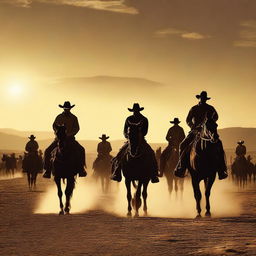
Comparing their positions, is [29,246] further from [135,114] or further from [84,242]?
[135,114]

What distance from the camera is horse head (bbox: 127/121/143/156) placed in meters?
15.3

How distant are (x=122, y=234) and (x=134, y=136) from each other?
3.51 m

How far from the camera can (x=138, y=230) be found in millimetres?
12852

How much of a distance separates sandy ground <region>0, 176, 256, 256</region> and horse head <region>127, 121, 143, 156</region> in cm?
169

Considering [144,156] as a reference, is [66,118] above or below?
above

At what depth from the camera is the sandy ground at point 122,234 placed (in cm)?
1035

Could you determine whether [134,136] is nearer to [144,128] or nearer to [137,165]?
[144,128]

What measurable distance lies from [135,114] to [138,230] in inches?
153

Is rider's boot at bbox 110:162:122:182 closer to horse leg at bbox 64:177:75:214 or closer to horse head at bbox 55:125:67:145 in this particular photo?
horse leg at bbox 64:177:75:214

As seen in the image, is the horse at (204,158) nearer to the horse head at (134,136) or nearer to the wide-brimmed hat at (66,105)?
the horse head at (134,136)

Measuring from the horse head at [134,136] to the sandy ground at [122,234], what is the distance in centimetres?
169

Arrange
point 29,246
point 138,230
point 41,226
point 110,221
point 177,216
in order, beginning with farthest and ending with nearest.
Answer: point 177,216 < point 110,221 < point 41,226 < point 138,230 < point 29,246

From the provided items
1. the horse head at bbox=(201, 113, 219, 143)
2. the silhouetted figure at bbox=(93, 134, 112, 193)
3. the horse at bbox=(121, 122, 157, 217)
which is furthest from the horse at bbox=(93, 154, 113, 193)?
the horse head at bbox=(201, 113, 219, 143)

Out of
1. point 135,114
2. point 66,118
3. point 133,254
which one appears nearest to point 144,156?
point 135,114
